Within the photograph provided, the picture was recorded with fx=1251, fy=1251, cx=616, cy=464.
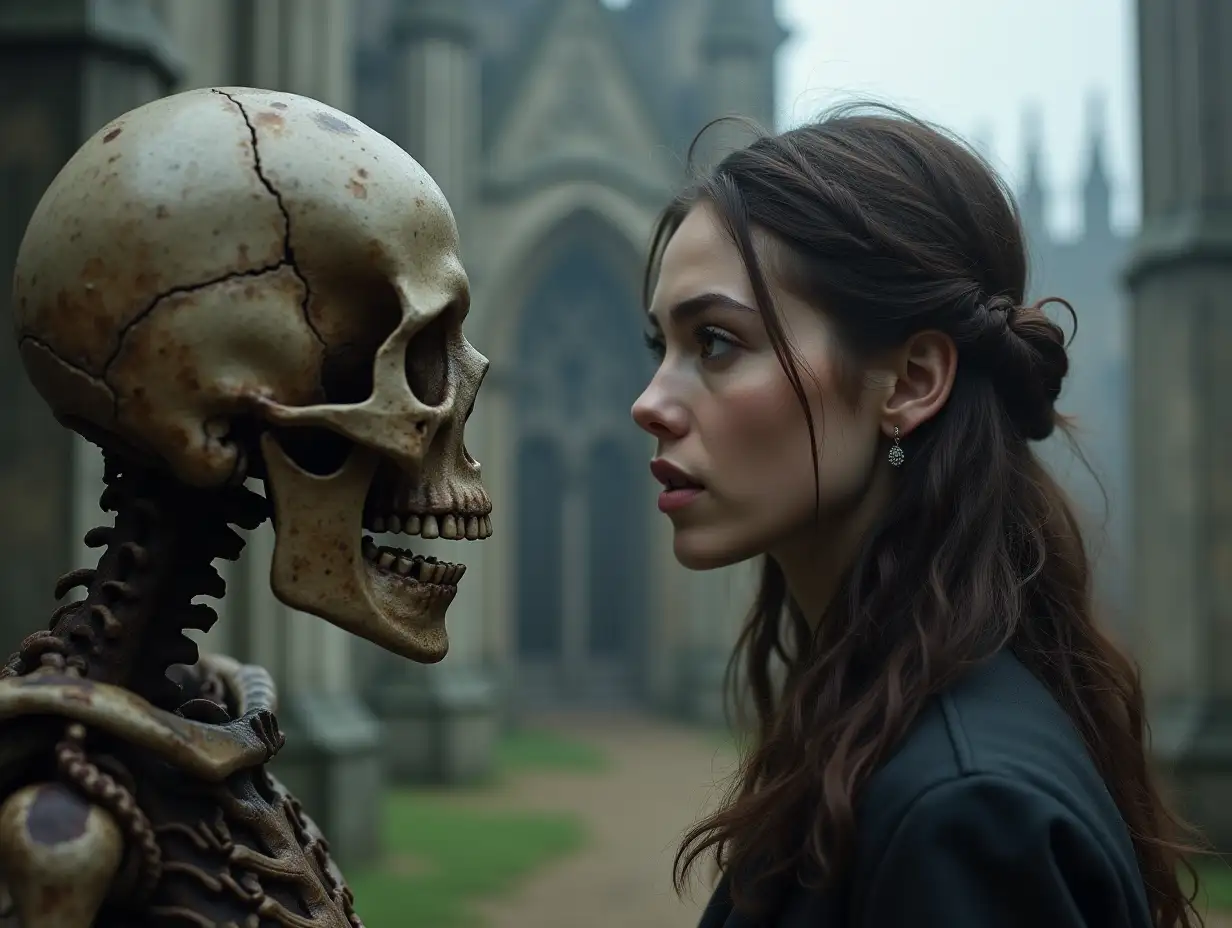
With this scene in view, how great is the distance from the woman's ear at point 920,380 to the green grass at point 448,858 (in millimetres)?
5097

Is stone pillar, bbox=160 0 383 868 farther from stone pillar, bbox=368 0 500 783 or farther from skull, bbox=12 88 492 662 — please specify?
skull, bbox=12 88 492 662

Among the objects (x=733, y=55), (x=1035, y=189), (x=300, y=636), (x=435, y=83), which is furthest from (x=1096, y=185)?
(x=300, y=636)

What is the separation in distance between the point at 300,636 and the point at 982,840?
6.18 meters

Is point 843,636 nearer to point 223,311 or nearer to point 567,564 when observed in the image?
point 223,311

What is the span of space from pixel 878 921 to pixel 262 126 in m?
1.01

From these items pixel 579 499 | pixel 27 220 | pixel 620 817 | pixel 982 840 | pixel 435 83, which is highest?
pixel 435 83

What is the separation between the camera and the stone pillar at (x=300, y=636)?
6.52m

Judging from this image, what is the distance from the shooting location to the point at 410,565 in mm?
1440

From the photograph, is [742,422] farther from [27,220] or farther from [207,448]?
[27,220]

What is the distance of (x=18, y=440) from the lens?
4250mm

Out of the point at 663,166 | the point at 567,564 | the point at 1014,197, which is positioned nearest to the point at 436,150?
the point at 663,166

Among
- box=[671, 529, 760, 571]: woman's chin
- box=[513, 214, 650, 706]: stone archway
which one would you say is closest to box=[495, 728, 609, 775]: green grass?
box=[513, 214, 650, 706]: stone archway

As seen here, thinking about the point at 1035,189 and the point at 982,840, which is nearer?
the point at 982,840

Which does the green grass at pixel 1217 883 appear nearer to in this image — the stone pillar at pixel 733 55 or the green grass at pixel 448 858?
the green grass at pixel 448 858
